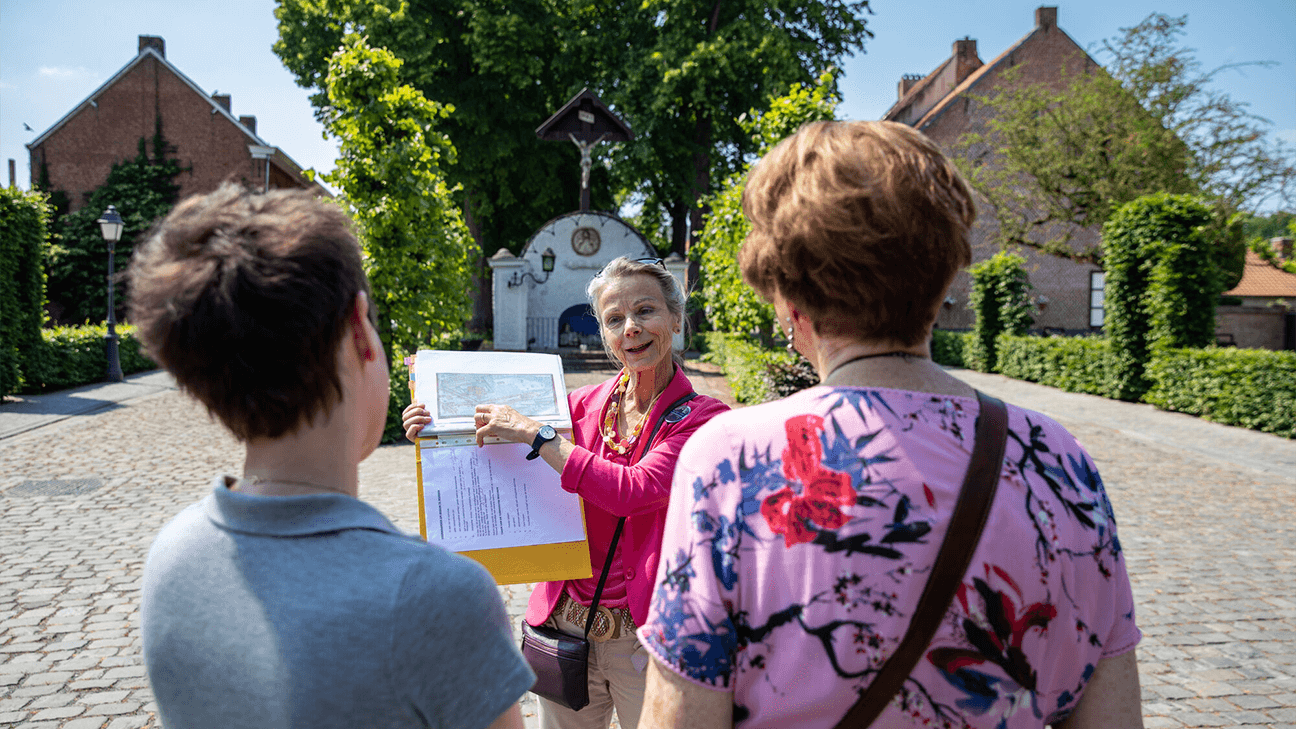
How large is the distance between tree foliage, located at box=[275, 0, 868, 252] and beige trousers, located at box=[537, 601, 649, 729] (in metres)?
21.5

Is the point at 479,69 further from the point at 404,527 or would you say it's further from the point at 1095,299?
the point at 1095,299

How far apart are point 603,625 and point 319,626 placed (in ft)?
4.61

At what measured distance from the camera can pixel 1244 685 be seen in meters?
4.05

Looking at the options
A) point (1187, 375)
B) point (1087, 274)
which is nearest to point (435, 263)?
point (1187, 375)

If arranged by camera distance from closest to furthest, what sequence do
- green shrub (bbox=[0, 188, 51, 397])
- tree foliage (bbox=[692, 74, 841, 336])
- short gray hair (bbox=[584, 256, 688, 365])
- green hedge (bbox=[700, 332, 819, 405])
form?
short gray hair (bbox=[584, 256, 688, 365]) < green hedge (bbox=[700, 332, 819, 405]) < tree foliage (bbox=[692, 74, 841, 336]) < green shrub (bbox=[0, 188, 51, 397])

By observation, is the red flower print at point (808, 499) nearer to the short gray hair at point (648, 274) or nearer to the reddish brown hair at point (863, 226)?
the reddish brown hair at point (863, 226)

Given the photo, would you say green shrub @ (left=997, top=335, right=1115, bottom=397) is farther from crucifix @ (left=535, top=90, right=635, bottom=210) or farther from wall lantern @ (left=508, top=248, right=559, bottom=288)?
wall lantern @ (left=508, top=248, right=559, bottom=288)

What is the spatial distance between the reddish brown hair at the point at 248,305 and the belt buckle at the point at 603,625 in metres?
1.39

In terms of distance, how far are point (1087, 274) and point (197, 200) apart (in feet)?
116

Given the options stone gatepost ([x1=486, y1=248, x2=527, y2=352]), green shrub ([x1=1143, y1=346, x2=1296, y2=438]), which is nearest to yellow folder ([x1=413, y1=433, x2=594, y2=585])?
green shrub ([x1=1143, y1=346, x2=1296, y2=438])

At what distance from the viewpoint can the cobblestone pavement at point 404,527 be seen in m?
3.90

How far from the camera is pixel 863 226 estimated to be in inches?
43.5

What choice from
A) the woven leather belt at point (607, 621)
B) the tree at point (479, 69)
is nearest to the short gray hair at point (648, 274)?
the woven leather belt at point (607, 621)

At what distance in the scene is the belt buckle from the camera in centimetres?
224
